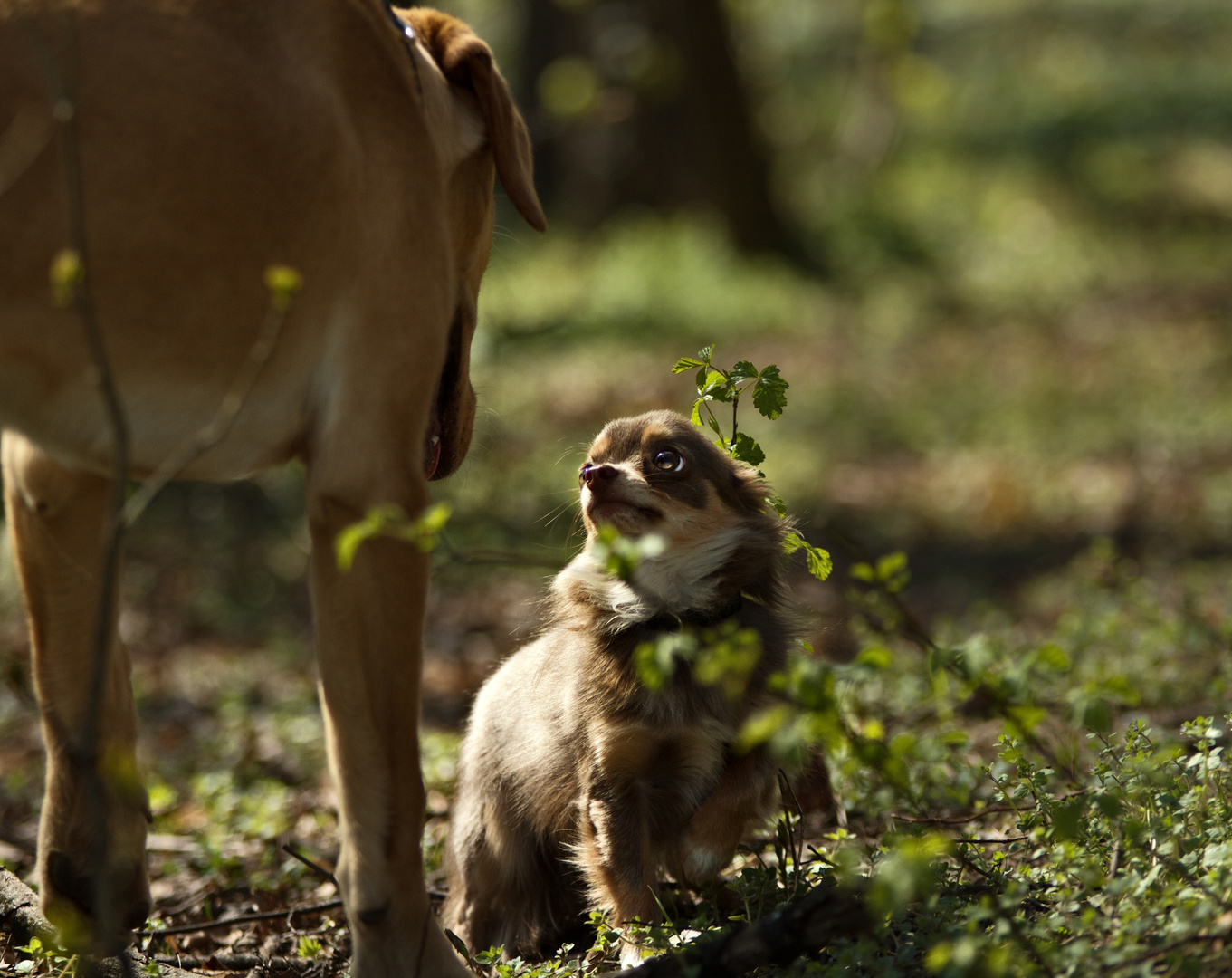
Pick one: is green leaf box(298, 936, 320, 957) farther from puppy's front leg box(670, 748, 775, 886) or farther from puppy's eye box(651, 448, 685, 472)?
puppy's eye box(651, 448, 685, 472)

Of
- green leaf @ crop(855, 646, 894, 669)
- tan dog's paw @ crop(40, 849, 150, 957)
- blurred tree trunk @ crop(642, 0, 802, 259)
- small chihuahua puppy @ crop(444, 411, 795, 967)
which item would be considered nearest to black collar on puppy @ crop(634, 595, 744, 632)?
small chihuahua puppy @ crop(444, 411, 795, 967)

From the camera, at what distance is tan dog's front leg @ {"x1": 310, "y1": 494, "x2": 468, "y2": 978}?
241 cm

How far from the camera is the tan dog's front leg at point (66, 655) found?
2912mm

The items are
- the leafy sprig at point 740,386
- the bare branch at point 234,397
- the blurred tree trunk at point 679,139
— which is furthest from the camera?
the blurred tree trunk at point 679,139

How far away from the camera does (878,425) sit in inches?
403

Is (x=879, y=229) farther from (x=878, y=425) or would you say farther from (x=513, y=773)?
(x=513, y=773)

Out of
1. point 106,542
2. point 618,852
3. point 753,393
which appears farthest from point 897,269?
point 106,542

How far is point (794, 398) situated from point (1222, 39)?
17555 millimetres

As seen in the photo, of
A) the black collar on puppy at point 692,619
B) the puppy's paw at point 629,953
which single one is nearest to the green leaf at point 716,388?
the black collar on puppy at point 692,619

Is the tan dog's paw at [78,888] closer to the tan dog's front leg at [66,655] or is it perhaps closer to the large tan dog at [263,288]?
the tan dog's front leg at [66,655]

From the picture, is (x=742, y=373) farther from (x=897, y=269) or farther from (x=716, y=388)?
(x=897, y=269)

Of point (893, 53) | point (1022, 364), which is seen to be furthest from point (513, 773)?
point (893, 53)

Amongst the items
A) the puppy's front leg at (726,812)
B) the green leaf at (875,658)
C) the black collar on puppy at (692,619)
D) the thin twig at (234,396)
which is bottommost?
the puppy's front leg at (726,812)

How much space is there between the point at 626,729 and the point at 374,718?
819mm
